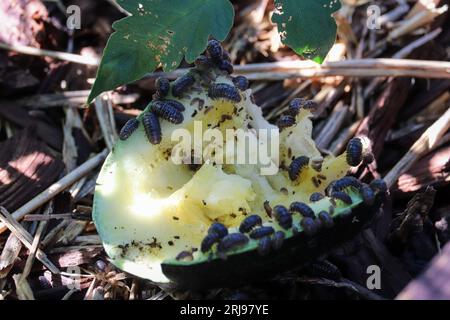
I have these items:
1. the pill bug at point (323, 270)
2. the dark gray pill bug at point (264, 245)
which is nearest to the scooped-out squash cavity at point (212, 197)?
the dark gray pill bug at point (264, 245)

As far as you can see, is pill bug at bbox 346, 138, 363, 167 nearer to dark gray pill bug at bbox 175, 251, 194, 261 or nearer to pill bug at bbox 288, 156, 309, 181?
pill bug at bbox 288, 156, 309, 181

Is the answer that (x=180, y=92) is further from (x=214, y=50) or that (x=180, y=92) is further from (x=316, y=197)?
(x=316, y=197)

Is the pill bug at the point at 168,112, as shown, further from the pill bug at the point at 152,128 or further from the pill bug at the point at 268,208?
the pill bug at the point at 268,208

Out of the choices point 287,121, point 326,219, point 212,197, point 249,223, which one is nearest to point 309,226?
point 326,219

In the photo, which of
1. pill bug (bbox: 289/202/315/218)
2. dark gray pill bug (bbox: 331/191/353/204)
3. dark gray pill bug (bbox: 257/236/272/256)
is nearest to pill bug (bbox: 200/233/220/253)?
dark gray pill bug (bbox: 257/236/272/256)

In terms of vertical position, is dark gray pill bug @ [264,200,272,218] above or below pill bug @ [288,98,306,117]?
below
